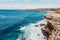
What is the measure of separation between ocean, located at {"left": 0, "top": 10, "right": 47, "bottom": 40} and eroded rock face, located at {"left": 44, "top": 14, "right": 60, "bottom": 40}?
31 centimetres

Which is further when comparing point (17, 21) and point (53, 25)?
point (17, 21)

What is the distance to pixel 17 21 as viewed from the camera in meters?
5.08

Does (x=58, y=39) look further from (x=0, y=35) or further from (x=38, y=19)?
(x=0, y=35)

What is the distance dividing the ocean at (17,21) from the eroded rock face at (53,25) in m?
0.31

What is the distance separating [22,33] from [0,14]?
1.26m

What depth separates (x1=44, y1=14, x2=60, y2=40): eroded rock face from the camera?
4520mm

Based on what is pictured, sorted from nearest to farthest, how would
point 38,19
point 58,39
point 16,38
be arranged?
point 58,39 → point 16,38 → point 38,19

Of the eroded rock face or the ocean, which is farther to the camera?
the ocean

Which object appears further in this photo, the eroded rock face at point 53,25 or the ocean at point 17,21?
the ocean at point 17,21

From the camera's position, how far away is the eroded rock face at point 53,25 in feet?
14.8

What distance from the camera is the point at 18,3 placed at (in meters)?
5.23

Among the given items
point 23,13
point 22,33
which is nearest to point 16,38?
point 22,33

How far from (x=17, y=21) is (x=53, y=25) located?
1.46 m

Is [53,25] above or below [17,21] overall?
below
